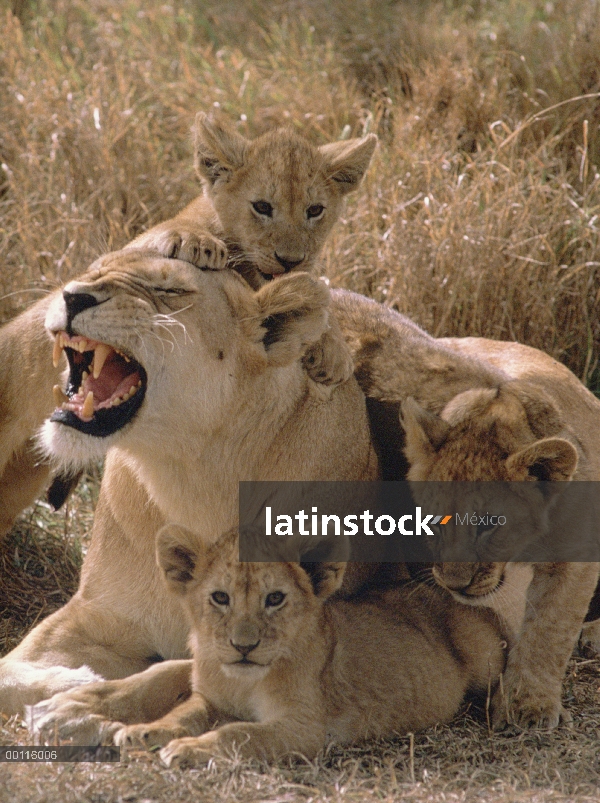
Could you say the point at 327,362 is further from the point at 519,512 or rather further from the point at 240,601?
the point at 240,601

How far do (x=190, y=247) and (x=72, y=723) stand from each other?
1421mm

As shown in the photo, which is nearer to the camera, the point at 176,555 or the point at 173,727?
the point at 173,727

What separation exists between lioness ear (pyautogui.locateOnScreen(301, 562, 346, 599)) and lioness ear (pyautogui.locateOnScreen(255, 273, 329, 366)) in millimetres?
590

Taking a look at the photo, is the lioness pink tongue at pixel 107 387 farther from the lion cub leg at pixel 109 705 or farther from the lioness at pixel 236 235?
the lion cub leg at pixel 109 705

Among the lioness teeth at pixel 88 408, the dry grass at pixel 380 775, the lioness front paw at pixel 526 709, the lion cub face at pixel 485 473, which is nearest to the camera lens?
the dry grass at pixel 380 775

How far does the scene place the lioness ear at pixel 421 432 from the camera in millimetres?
3504

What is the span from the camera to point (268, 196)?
4.44m

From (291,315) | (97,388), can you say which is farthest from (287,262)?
(97,388)

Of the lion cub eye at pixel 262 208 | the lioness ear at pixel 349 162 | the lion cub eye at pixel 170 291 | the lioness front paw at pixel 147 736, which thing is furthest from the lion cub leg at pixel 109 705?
the lioness ear at pixel 349 162

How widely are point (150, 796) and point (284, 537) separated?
0.76 m

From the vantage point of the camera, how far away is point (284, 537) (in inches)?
124

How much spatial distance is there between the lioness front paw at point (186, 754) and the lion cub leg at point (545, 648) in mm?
913

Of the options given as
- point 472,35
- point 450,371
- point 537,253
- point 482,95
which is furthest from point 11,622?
point 472,35

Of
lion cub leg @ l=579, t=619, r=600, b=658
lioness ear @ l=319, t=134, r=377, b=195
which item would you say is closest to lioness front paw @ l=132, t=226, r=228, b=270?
lioness ear @ l=319, t=134, r=377, b=195
